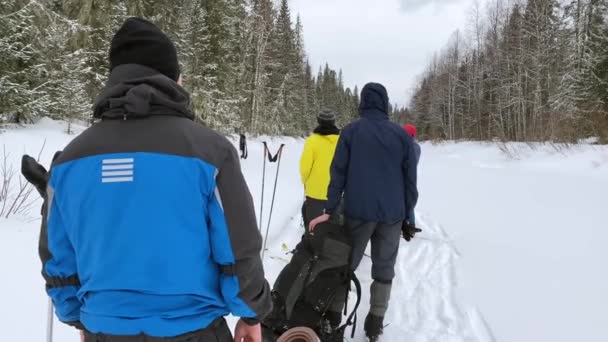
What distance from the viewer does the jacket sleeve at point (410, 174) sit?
3090 millimetres

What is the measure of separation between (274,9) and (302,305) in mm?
28647

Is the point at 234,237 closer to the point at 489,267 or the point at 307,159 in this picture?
the point at 307,159

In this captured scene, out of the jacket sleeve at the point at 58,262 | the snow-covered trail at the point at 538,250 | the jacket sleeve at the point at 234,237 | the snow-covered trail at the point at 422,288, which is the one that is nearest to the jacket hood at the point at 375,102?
the snow-covered trail at the point at 422,288

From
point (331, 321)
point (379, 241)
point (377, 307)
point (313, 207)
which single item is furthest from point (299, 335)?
point (313, 207)

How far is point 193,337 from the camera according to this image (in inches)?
52.2

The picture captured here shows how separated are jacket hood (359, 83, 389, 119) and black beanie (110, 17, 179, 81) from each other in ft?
6.59

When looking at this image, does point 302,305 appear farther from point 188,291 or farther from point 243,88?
point 243,88

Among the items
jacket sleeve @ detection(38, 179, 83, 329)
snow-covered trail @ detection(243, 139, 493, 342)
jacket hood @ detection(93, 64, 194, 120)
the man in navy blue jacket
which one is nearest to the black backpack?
the man in navy blue jacket

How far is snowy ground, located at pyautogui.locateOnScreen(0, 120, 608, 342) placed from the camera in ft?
10.7

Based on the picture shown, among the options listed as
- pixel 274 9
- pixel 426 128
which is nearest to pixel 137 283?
pixel 274 9

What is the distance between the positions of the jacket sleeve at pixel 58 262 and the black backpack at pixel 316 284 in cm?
175

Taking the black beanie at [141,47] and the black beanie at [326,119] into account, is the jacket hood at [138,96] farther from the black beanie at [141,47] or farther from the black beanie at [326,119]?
the black beanie at [326,119]

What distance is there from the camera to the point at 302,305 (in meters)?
3.05

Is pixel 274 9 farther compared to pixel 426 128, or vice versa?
pixel 426 128
